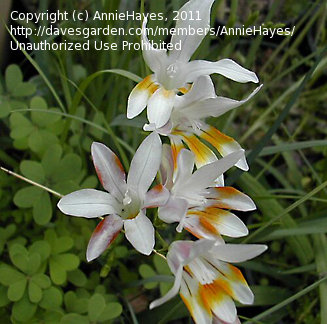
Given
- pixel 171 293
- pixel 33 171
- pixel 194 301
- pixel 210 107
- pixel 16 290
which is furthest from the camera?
pixel 33 171

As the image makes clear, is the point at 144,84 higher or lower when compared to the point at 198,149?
higher

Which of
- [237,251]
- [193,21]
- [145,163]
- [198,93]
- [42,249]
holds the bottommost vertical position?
[42,249]

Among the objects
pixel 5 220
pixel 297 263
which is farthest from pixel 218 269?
pixel 297 263

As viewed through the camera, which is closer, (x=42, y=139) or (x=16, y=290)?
(x=16, y=290)

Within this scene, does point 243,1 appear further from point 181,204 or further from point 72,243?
point 181,204

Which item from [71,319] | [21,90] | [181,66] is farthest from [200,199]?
[21,90]

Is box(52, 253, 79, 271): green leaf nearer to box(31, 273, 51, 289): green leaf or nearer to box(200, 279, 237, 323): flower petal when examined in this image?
box(31, 273, 51, 289): green leaf

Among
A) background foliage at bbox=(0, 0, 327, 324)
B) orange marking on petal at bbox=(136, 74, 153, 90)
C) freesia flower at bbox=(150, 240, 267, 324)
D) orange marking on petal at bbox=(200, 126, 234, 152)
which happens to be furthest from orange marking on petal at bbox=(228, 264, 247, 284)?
orange marking on petal at bbox=(136, 74, 153, 90)

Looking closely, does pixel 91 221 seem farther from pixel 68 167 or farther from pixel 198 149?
pixel 198 149
